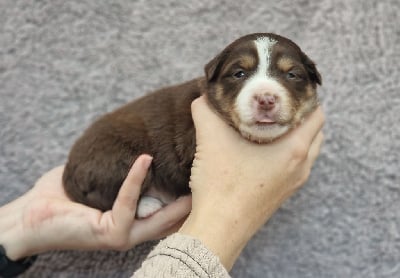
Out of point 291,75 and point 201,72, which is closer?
point 291,75

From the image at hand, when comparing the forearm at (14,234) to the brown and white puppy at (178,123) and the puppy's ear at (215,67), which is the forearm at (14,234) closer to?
the brown and white puppy at (178,123)

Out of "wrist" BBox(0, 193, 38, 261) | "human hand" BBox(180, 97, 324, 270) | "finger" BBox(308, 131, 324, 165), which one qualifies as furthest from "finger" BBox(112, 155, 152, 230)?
"finger" BBox(308, 131, 324, 165)

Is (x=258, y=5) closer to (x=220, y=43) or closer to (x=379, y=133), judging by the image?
(x=220, y=43)

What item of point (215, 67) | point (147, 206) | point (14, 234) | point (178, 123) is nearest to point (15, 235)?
point (14, 234)

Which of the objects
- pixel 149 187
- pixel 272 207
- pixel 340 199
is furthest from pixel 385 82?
pixel 149 187

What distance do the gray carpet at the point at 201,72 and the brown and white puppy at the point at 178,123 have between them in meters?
0.62

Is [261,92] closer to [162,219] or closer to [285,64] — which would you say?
[285,64]

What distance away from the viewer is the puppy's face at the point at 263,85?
83.8 inches

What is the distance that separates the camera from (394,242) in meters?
3.00

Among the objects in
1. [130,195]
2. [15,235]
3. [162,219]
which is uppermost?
[130,195]

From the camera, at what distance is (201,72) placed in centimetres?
323

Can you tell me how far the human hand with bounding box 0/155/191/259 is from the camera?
7.97 feet

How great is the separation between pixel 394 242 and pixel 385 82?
963 millimetres

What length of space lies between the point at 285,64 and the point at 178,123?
64 centimetres
